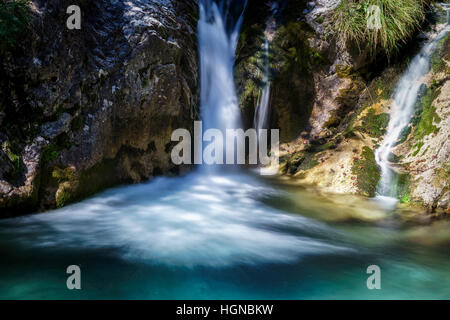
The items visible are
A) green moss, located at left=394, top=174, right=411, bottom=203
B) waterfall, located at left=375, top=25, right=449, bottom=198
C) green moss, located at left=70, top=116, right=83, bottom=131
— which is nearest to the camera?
green moss, located at left=70, top=116, right=83, bottom=131

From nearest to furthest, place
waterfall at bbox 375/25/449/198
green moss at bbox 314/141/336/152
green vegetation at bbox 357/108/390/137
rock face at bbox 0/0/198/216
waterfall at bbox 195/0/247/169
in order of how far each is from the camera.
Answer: rock face at bbox 0/0/198/216
waterfall at bbox 375/25/449/198
green vegetation at bbox 357/108/390/137
green moss at bbox 314/141/336/152
waterfall at bbox 195/0/247/169

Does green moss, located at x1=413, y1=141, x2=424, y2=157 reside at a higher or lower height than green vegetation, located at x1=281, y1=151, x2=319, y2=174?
higher

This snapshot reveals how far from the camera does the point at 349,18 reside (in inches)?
288

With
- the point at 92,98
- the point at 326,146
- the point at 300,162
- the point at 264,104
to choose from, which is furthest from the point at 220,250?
the point at 264,104

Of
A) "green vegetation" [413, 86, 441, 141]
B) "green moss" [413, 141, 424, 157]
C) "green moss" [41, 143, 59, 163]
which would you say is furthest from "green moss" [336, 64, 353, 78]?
"green moss" [41, 143, 59, 163]

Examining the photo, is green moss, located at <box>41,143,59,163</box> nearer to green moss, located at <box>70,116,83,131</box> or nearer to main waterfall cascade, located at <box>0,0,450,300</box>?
green moss, located at <box>70,116,83,131</box>

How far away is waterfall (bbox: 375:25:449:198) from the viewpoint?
6418 mm

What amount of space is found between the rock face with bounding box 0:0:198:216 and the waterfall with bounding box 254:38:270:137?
201 cm

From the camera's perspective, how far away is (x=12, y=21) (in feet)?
13.2

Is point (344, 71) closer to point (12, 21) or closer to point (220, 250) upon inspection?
point (220, 250)

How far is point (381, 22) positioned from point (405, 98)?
165 centimetres

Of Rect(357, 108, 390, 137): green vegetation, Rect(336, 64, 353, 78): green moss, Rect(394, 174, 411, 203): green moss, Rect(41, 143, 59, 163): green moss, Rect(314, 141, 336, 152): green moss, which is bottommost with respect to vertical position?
Rect(394, 174, 411, 203): green moss

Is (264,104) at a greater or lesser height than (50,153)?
greater

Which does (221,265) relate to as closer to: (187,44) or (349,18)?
(187,44)
